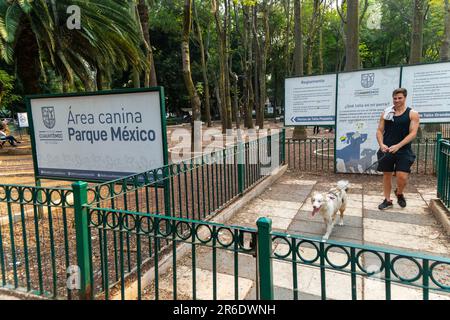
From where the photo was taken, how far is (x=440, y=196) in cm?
562

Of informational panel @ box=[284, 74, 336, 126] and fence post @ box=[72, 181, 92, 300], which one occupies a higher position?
informational panel @ box=[284, 74, 336, 126]

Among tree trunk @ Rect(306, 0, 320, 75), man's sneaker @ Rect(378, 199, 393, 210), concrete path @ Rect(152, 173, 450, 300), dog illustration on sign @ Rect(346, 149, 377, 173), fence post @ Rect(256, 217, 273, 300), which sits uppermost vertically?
tree trunk @ Rect(306, 0, 320, 75)

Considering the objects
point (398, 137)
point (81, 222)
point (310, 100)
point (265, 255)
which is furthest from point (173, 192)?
point (310, 100)

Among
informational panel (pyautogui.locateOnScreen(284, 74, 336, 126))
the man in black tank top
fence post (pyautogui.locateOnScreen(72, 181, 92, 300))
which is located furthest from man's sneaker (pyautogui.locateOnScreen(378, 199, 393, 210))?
fence post (pyautogui.locateOnScreen(72, 181, 92, 300))

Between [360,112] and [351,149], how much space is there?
3.08 feet

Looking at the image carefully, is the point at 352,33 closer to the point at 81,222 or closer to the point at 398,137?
the point at 398,137

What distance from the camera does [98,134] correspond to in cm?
459

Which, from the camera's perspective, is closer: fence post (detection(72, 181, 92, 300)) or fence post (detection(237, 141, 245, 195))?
fence post (detection(72, 181, 92, 300))

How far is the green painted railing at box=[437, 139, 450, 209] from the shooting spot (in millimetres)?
5126

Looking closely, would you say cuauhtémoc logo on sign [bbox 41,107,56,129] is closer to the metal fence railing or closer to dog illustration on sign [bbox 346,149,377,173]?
the metal fence railing

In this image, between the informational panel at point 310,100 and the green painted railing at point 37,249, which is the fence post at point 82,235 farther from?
the informational panel at point 310,100

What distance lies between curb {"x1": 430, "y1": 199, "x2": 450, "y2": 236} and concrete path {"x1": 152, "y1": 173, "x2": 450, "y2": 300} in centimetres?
9

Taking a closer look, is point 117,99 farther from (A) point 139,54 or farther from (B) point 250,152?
(A) point 139,54

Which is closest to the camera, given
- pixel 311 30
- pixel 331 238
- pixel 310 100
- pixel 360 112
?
pixel 331 238
